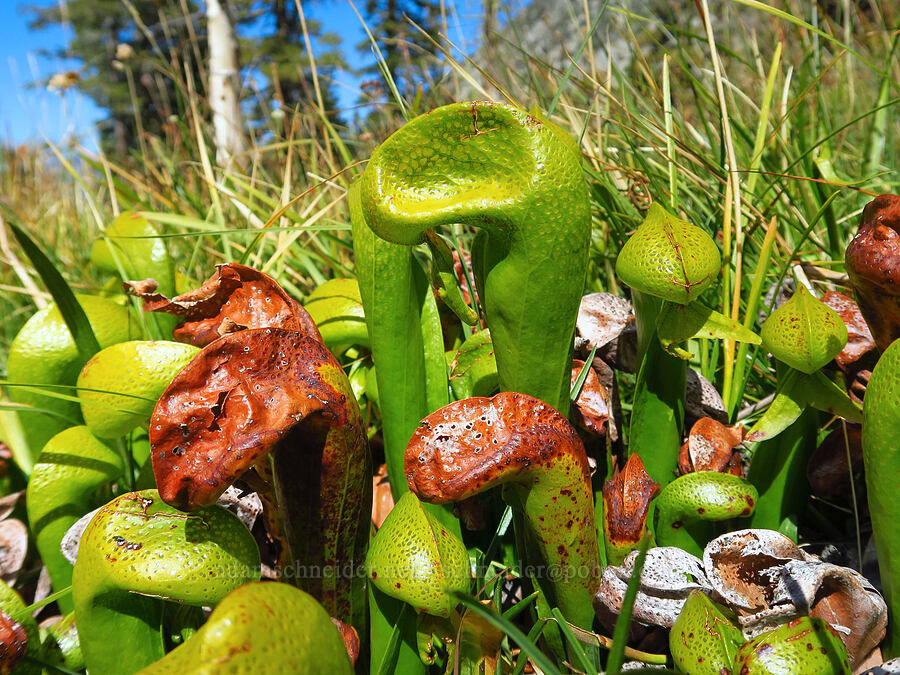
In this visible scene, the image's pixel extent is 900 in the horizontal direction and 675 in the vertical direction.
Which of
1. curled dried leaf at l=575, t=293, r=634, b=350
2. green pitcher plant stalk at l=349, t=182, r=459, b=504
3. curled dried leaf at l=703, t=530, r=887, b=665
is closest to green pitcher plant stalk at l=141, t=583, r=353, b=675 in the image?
green pitcher plant stalk at l=349, t=182, r=459, b=504

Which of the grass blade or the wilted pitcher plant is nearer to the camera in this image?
the wilted pitcher plant

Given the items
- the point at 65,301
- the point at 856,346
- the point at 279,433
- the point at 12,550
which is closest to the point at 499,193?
the point at 279,433

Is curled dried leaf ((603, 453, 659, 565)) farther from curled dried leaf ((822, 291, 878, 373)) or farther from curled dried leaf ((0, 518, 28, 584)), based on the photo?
curled dried leaf ((0, 518, 28, 584))

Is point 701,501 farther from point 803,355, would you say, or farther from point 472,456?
point 472,456

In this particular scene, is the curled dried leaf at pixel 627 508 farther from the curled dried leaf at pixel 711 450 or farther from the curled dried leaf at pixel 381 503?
the curled dried leaf at pixel 381 503

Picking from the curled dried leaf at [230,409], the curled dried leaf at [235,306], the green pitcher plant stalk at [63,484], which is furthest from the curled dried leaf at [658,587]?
the green pitcher plant stalk at [63,484]

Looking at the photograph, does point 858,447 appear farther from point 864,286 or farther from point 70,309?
point 70,309
